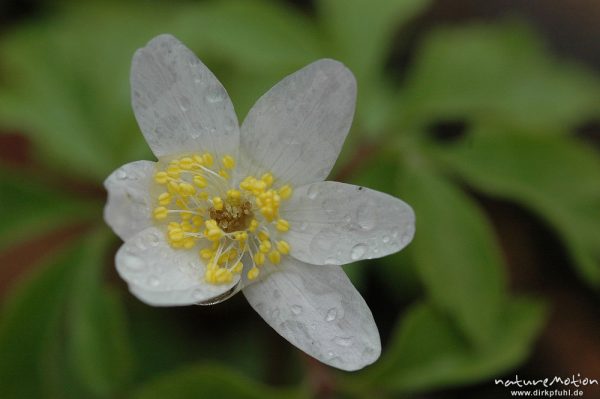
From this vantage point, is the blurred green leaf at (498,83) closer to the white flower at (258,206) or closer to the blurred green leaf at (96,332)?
the white flower at (258,206)

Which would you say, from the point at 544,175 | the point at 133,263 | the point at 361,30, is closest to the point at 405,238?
the point at 133,263

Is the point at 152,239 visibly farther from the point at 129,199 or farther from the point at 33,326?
the point at 33,326

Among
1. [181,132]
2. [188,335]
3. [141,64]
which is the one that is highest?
[141,64]

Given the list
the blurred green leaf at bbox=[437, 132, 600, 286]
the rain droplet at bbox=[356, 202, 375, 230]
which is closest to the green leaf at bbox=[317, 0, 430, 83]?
the blurred green leaf at bbox=[437, 132, 600, 286]

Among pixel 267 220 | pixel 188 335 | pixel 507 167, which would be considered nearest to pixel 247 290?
pixel 267 220

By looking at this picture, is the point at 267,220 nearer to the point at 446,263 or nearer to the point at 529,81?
the point at 446,263

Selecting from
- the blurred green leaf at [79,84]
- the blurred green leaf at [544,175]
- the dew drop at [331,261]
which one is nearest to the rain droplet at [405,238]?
the dew drop at [331,261]
